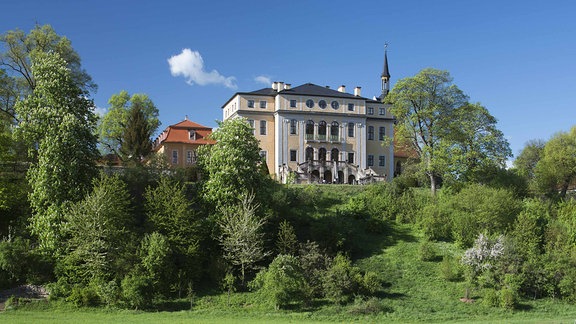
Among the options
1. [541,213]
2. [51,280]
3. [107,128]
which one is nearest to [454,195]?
[541,213]

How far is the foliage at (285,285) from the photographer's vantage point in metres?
28.5

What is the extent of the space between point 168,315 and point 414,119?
2941cm

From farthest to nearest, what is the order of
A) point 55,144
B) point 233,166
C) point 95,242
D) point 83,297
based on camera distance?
point 233,166 < point 55,144 < point 95,242 < point 83,297

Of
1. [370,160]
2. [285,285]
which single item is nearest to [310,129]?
[370,160]

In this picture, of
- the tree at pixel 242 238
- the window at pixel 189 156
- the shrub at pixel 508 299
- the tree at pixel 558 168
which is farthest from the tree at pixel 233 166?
the tree at pixel 558 168

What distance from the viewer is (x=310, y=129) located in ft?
204

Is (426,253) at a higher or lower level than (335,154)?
lower

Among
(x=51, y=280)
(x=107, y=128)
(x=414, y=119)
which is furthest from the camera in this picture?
(x=107, y=128)

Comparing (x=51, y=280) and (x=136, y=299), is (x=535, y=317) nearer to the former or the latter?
(x=136, y=299)

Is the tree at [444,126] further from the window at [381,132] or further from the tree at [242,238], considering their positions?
the tree at [242,238]

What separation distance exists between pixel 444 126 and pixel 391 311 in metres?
24.1

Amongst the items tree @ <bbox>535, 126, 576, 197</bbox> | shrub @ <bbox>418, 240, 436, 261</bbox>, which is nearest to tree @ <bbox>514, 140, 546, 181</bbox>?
tree @ <bbox>535, 126, 576, 197</bbox>

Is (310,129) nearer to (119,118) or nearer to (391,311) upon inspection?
(119,118)

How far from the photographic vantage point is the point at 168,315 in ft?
87.3
